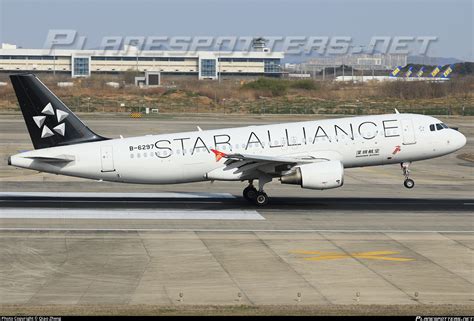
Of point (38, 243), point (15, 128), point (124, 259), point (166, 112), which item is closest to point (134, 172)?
point (38, 243)

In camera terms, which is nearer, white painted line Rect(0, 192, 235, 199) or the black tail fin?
the black tail fin

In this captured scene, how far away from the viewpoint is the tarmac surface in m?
24.8

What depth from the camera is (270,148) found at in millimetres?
42062

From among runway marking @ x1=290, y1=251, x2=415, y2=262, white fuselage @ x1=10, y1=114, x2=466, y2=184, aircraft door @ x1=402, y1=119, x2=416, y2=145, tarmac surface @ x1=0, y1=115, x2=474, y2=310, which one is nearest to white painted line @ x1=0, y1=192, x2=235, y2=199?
tarmac surface @ x1=0, y1=115, x2=474, y2=310

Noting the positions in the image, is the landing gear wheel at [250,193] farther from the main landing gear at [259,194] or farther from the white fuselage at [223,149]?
the white fuselage at [223,149]

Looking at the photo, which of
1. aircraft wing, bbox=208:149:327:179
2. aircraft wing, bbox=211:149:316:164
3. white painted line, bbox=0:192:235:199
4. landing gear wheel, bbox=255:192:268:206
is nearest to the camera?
aircraft wing, bbox=211:149:316:164

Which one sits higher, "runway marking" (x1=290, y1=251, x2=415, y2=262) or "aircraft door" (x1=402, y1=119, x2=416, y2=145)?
"aircraft door" (x1=402, y1=119, x2=416, y2=145)

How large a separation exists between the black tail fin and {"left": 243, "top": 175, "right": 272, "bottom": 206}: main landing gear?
9549mm

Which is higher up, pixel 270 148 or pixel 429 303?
pixel 270 148

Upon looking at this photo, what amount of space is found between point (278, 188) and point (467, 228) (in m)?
15.6

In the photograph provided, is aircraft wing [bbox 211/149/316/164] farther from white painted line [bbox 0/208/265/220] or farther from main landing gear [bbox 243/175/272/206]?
white painted line [bbox 0/208/265/220]

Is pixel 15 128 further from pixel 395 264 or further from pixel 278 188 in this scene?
pixel 395 264

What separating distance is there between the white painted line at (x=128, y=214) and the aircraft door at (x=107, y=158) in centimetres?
213

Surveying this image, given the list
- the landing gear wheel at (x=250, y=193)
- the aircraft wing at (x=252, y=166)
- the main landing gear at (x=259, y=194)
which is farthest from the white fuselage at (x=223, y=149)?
the landing gear wheel at (x=250, y=193)
